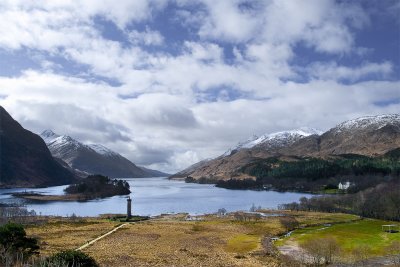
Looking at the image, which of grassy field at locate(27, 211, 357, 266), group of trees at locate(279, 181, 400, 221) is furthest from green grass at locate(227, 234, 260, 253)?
group of trees at locate(279, 181, 400, 221)

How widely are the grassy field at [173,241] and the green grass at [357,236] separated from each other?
347 inches

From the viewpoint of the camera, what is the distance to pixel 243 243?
299 feet

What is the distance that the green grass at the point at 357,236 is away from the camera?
79125 millimetres

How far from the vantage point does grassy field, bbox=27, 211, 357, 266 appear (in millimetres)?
68625

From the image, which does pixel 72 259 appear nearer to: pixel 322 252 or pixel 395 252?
pixel 322 252

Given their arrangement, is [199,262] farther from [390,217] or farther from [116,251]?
[390,217]

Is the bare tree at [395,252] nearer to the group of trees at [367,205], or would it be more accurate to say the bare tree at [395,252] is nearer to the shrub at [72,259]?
the shrub at [72,259]

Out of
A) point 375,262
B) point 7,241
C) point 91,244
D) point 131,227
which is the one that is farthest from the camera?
point 131,227

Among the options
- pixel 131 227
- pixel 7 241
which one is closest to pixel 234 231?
pixel 131 227

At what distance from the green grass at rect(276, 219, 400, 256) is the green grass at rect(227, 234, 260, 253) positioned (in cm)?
582

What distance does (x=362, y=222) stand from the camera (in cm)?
12156

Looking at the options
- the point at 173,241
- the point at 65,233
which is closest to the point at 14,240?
the point at 173,241

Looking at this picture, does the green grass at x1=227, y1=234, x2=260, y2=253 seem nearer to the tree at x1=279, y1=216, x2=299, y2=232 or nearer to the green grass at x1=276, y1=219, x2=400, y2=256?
the green grass at x1=276, y1=219, x2=400, y2=256

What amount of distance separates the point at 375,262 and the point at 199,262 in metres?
Answer: 26.6
